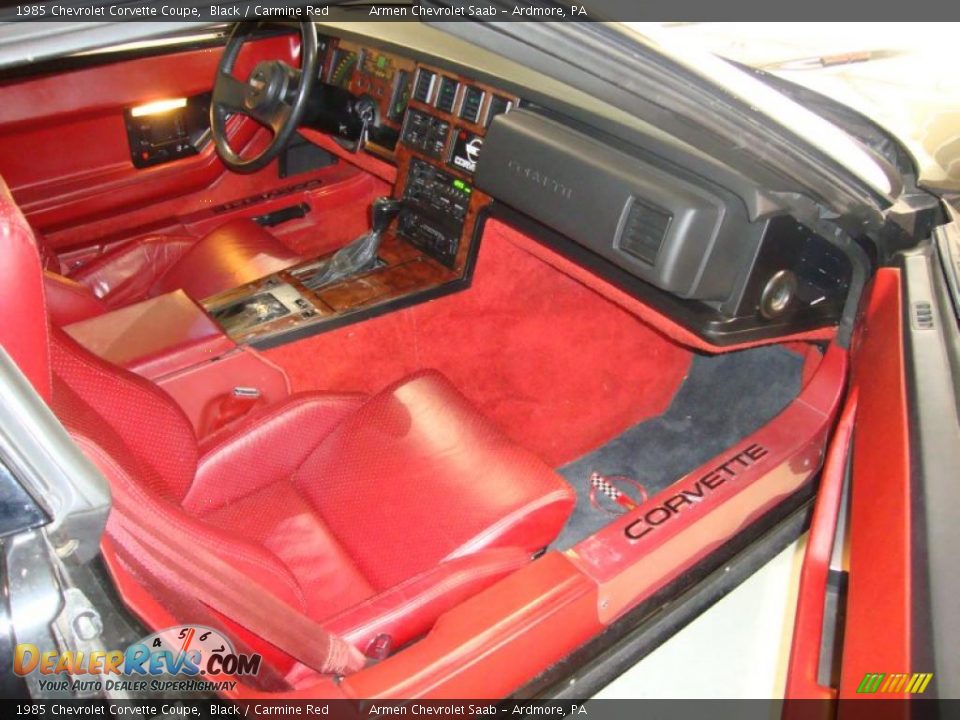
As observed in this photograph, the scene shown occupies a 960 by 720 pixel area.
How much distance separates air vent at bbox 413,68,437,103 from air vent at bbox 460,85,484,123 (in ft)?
0.52

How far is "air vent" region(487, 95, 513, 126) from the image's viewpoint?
68.4 inches

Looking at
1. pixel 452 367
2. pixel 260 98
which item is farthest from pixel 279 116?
pixel 452 367

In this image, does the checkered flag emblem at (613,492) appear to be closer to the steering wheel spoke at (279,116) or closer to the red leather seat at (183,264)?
the red leather seat at (183,264)

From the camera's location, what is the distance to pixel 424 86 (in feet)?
6.54

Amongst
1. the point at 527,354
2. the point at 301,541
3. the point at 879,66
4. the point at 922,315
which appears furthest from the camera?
the point at 879,66

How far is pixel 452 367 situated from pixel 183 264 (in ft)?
3.09

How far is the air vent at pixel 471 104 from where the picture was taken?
1.81 meters

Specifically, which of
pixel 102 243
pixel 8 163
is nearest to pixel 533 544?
pixel 102 243

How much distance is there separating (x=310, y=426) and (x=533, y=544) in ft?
1.76

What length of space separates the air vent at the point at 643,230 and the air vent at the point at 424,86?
840 mm

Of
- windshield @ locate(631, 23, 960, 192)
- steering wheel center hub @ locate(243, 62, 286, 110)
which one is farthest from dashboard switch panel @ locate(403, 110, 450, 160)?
windshield @ locate(631, 23, 960, 192)

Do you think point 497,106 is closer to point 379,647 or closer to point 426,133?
point 426,133

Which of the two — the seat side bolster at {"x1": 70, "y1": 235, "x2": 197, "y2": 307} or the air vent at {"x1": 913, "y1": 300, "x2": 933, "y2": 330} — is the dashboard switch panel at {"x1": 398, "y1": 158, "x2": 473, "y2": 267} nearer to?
the seat side bolster at {"x1": 70, "y1": 235, "x2": 197, "y2": 307}

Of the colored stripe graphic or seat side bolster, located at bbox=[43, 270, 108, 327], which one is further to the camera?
seat side bolster, located at bbox=[43, 270, 108, 327]
